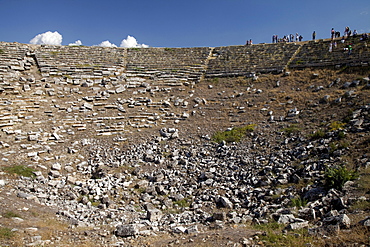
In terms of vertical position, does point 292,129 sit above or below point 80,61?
below

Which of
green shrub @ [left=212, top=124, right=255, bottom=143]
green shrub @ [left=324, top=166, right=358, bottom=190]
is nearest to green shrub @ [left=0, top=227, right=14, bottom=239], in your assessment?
green shrub @ [left=324, top=166, right=358, bottom=190]

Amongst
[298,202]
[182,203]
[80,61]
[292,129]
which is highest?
[80,61]

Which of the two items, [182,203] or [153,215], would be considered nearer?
[153,215]

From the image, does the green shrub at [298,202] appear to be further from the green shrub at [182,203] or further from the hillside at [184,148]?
the green shrub at [182,203]

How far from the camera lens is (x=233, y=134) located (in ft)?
48.9

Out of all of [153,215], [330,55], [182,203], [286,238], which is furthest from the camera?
[330,55]

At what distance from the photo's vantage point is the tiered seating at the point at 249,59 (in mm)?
24609

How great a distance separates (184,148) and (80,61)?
18.2m

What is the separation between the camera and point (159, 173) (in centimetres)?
1183

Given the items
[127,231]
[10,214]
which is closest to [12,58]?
[10,214]

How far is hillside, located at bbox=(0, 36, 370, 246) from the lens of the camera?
675 centimetres

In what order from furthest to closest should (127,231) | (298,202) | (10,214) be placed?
(298,202), (10,214), (127,231)

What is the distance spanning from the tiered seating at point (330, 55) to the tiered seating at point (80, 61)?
1876 centimetres

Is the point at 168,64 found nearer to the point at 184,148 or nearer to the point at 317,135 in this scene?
the point at 184,148
